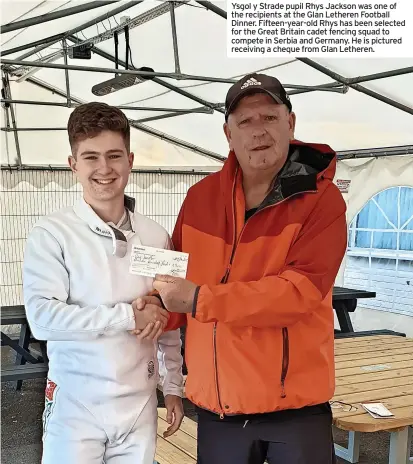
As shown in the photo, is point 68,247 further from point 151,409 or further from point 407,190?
point 407,190

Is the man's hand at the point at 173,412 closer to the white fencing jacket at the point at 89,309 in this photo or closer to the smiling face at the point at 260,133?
the white fencing jacket at the point at 89,309

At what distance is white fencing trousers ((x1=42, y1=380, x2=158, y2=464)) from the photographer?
1409 millimetres

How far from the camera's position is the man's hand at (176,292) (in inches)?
55.8

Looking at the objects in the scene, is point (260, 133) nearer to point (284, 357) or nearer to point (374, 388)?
point (284, 357)

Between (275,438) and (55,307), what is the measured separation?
2.19 ft

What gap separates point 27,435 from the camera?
3744mm

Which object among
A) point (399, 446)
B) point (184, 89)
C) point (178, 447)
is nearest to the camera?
point (178, 447)

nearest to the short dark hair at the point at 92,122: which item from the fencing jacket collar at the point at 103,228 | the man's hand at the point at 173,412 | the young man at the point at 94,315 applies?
the young man at the point at 94,315

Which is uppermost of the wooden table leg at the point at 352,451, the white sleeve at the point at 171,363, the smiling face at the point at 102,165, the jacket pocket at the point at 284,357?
the smiling face at the point at 102,165

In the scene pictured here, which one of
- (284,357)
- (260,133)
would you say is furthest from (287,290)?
(260,133)

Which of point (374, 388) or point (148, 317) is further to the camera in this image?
point (374, 388)

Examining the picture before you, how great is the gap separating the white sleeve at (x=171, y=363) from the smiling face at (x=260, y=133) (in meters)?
0.54

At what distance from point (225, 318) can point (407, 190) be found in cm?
456

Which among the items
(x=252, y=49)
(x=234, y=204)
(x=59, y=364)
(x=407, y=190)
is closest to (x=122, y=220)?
(x=234, y=204)
